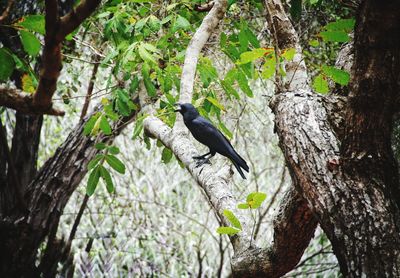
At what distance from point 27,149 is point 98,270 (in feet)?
4.06

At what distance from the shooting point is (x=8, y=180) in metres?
3.97

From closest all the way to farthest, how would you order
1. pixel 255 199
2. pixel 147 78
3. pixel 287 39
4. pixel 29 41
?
pixel 29 41, pixel 255 199, pixel 287 39, pixel 147 78

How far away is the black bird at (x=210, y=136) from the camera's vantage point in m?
2.65

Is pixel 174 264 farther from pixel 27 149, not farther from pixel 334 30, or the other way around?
pixel 334 30

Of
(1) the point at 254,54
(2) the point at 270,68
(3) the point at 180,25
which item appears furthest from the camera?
(3) the point at 180,25

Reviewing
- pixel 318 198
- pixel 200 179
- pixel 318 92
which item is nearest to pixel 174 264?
pixel 200 179

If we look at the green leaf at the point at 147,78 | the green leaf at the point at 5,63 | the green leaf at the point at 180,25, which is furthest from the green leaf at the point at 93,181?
the green leaf at the point at 5,63

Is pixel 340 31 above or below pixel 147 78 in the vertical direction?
below

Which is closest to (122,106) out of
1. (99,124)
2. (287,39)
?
(99,124)

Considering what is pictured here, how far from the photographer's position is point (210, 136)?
275 cm

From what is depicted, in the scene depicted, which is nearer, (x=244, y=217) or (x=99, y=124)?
(x=244, y=217)

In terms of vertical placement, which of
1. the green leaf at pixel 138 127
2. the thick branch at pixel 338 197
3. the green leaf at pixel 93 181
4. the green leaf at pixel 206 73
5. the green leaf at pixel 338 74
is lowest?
the thick branch at pixel 338 197

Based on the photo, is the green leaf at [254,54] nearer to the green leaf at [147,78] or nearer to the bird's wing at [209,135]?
the green leaf at [147,78]

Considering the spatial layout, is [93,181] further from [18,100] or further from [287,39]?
[18,100]
